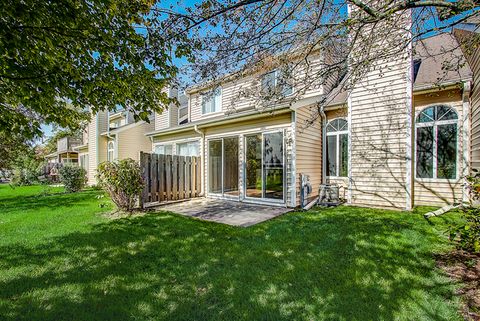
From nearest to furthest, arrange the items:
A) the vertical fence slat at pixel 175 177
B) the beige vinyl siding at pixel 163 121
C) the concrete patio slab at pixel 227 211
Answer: the concrete patio slab at pixel 227 211, the vertical fence slat at pixel 175 177, the beige vinyl siding at pixel 163 121

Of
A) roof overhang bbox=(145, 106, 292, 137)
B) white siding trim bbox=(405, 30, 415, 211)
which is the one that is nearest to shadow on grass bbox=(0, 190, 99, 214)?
roof overhang bbox=(145, 106, 292, 137)

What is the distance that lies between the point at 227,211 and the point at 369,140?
501 centimetres

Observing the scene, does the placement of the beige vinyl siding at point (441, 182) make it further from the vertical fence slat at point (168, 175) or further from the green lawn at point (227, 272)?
the vertical fence slat at point (168, 175)

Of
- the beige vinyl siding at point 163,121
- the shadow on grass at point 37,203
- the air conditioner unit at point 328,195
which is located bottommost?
the shadow on grass at point 37,203

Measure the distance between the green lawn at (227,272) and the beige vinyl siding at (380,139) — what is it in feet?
5.61

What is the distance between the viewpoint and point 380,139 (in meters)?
7.24

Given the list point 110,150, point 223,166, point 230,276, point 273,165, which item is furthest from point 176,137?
point 230,276

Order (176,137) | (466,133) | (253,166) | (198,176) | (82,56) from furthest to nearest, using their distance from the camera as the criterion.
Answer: (176,137), (198,176), (253,166), (466,133), (82,56)

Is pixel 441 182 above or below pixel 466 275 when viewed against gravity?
above

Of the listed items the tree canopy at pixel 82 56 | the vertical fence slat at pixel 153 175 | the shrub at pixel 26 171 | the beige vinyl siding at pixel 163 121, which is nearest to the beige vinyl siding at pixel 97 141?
the shrub at pixel 26 171

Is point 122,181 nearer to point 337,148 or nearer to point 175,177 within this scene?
point 175,177

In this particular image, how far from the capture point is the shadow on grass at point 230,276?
95.6 inches

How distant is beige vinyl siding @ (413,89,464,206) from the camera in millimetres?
6688

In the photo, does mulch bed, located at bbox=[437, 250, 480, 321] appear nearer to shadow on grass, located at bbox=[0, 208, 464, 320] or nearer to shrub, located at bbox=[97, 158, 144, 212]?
shadow on grass, located at bbox=[0, 208, 464, 320]
